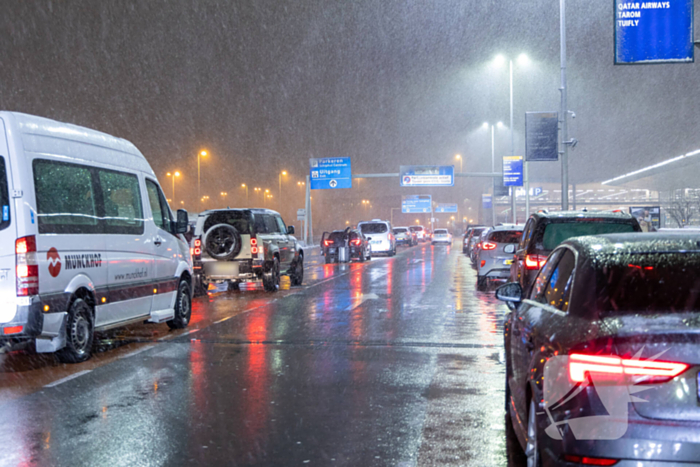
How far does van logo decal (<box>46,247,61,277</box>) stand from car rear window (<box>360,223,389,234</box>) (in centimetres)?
3392

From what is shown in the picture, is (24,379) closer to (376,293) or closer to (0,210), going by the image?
(0,210)

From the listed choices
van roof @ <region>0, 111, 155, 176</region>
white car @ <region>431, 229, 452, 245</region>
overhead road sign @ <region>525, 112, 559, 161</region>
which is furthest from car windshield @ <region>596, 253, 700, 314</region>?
white car @ <region>431, 229, 452, 245</region>

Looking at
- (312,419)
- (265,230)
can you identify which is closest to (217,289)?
(265,230)

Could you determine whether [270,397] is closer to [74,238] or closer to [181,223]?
[74,238]

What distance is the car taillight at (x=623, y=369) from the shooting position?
313 centimetres

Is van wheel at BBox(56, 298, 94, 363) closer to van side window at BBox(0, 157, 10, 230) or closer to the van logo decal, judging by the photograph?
the van logo decal

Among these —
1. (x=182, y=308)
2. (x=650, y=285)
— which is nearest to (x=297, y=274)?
(x=182, y=308)

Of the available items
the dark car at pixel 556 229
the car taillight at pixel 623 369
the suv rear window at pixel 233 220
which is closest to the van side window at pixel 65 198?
the dark car at pixel 556 229

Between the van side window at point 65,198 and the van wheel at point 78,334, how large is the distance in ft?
3.03

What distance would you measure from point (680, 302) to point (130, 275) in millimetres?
8039

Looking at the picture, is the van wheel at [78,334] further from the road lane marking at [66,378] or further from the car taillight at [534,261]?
the car taillight at [534,261]

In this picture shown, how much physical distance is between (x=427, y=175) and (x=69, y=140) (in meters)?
49.0

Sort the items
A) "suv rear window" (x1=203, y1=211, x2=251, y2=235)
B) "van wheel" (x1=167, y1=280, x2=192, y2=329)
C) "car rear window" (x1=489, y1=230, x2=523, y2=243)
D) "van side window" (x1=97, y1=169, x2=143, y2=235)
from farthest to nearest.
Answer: "car rear window" (x1=489, y1=230, x2=523, y2=243)
"suv rear window" (x1=203, y1=211, x2=251, y2=235)
"van wheel" (x1=167, y1=280, x2=192, y2=329)
"van side window" (x1=97, y1=169, x2=143, y2=235)

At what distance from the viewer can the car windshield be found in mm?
3701
